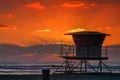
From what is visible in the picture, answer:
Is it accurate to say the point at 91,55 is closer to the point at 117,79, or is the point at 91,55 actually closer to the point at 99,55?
the point at 99,55

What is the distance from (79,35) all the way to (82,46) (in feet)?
4.86

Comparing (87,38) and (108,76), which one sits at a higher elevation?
(87,38)

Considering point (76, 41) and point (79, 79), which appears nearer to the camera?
point (79, 79)

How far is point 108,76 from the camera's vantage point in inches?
2530

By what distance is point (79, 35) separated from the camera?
211 ft

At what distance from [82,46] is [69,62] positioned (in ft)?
12.7

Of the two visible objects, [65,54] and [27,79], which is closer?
[27,79]

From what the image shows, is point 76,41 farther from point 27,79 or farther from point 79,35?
point 27,79

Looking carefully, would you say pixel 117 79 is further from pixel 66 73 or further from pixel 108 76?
pixel 66 73

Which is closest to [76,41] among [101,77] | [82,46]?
[82,46]

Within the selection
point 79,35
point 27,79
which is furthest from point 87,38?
point 27,79

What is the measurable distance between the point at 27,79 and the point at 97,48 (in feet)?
32.5

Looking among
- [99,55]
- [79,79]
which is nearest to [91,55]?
[99,55]

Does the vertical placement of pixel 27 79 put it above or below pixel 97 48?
below
